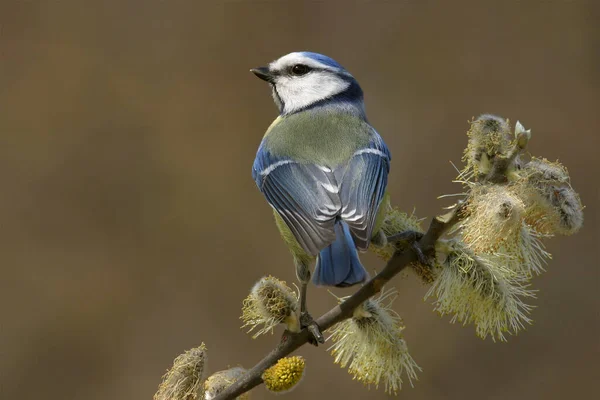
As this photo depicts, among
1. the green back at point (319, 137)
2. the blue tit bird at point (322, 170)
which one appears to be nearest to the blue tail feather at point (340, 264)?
the blue tit bird at point (322, 170)

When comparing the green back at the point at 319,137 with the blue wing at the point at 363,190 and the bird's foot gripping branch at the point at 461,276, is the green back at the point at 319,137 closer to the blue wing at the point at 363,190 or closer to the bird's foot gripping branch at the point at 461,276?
the blue wing at the point at 363,190

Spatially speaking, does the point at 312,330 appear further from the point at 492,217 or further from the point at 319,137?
the point at 319,137

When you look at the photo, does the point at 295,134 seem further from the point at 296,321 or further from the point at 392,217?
the point at 296,321

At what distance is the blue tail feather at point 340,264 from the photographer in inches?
49.4

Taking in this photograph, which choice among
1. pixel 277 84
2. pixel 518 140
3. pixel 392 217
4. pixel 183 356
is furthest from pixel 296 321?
pixel 277 84

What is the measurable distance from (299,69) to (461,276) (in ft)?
2.81

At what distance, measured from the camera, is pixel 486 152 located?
1201mm

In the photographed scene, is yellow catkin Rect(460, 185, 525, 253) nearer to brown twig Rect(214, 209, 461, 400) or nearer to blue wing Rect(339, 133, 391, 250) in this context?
brown twig Rect(214, 209, 461, 400)

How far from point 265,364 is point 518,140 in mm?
559

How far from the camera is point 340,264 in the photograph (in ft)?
4.22

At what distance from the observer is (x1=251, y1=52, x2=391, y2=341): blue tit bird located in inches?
52.1

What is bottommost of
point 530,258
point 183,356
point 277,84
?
point 183,356

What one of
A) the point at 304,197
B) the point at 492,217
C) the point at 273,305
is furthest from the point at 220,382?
the point at 492,217

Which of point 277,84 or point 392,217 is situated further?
point 277,84
